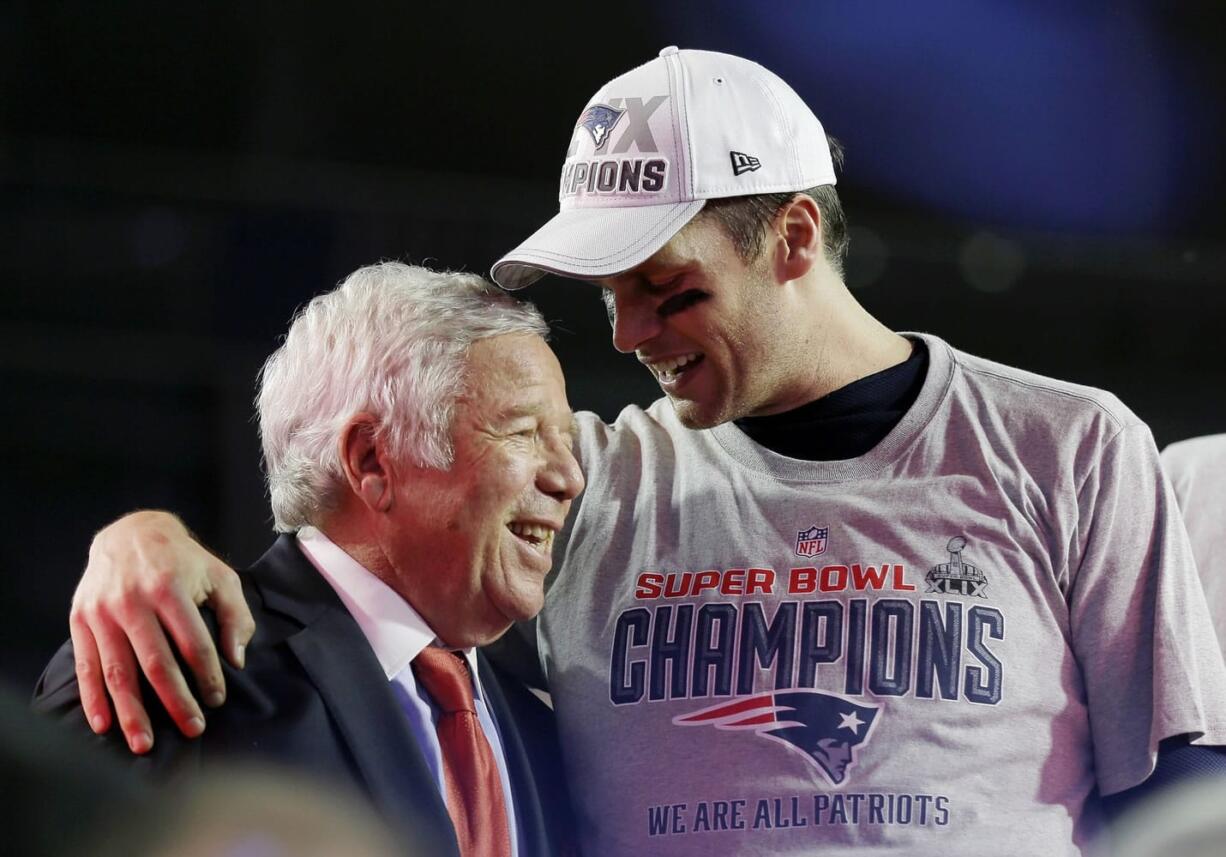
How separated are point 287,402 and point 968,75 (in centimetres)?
119

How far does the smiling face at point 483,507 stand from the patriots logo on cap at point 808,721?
0.20 m

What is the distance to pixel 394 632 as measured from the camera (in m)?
1.27

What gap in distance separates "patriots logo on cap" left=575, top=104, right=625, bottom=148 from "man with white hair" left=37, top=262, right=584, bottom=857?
17cm

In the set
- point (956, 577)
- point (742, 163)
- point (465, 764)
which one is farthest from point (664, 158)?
point (465, 764)

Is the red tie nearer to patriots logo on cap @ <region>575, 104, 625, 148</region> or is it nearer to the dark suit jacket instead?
the dark suit jacket

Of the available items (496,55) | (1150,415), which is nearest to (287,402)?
(496,55)

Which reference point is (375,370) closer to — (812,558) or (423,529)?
(423,529)

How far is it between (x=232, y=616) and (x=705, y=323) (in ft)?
1.60

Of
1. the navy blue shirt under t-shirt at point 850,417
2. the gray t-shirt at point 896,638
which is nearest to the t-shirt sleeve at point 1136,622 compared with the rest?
the gray t-shirt at point 896,638

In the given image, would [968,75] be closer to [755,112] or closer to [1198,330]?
[1198,330]

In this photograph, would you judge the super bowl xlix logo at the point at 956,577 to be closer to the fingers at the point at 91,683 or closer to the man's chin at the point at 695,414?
the man's chin at the point at 695,414

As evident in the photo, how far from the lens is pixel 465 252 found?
223cm

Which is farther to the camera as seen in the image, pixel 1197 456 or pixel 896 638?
pixel 1197 456

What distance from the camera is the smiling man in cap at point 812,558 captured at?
4.15ft
